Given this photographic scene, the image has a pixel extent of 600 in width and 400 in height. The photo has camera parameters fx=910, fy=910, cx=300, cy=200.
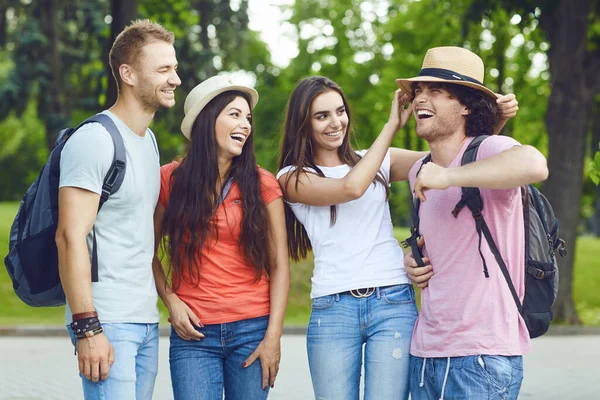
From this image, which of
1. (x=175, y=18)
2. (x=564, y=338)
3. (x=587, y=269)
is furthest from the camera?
(x=587, y=269)

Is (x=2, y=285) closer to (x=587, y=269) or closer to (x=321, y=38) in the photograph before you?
(x=587, y=269)

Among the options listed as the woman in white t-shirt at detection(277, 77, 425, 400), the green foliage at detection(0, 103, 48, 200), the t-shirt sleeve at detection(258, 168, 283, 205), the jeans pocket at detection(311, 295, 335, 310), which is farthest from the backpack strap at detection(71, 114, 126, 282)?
the green foliage at detection(0, 103, 48, 200)

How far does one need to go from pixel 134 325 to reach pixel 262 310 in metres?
0.70

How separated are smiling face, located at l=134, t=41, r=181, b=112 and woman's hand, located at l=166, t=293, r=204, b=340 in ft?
3.15

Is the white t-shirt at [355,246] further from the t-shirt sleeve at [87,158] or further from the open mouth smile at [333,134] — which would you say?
the t-shirt sleeve at [87,158]

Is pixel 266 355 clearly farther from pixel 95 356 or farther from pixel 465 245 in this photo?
pixel 465 245

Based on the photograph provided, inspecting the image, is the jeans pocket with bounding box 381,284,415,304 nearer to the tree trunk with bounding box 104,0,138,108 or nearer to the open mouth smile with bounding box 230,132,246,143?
the open mouth smile with bounding box 230,132,246,143

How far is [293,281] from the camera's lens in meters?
18.9

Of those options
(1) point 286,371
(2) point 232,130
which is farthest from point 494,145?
(1) point 286,371

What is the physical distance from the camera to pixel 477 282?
3748mm

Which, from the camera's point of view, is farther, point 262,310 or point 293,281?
point 293,281

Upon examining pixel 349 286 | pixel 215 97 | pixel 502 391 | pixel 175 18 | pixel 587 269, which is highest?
pixel 175 18

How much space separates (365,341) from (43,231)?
160 centimetres

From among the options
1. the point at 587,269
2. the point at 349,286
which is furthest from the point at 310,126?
the point at 587,269
